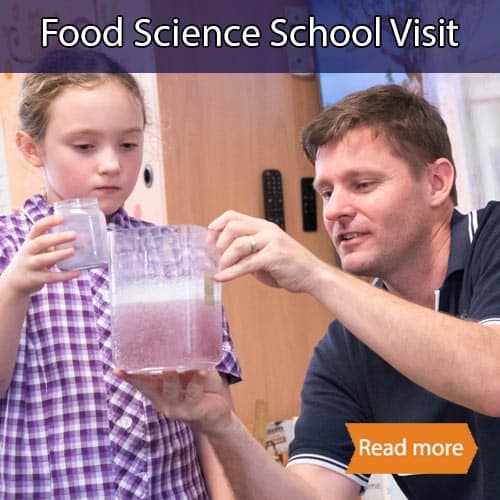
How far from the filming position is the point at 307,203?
7.77 feet

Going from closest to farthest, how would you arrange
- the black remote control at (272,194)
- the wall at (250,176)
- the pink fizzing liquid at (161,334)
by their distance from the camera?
the pink fizzing liquid at (161,334) < the wall at (250,176) < the black remote control at (272,194)

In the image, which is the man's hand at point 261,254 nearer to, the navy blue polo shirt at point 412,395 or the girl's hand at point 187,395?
the girl's hand at point 187,395

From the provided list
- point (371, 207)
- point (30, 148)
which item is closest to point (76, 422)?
point (30, 148)

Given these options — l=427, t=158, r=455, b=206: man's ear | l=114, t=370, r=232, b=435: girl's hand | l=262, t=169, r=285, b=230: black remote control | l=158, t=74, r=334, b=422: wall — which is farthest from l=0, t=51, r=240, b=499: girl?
l=262, t=169, r=285, b=230: black remote control

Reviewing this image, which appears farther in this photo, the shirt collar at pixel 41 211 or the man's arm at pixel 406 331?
the shirt collar at pixel 41 211

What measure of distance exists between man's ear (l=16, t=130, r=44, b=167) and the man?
365 millimetres

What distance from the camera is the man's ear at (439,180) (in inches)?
46.8

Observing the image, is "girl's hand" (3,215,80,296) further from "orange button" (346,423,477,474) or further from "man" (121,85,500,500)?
"orange button" (346,423,477,474)

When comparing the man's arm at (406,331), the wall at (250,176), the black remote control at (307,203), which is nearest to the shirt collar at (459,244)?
the man's arm at (406,331)

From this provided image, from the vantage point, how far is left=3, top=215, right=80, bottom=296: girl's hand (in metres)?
0.74

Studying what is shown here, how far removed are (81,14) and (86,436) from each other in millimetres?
1321

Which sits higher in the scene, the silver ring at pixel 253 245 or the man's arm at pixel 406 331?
the silver ring at pixel 253 245

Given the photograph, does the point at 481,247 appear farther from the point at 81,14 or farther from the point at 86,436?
the point at 81,14

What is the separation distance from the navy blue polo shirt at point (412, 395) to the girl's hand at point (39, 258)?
0.46m
